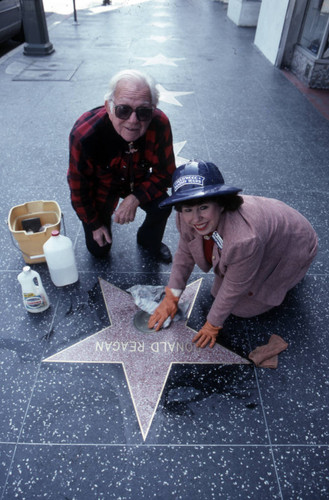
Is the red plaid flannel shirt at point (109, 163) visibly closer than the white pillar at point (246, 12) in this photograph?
Yes

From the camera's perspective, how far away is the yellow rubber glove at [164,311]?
7.15 ft

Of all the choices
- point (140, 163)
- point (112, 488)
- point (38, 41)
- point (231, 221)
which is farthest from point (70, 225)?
point (38, 41)

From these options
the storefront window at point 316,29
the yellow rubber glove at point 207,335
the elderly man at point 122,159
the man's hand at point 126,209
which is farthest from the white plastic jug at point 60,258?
the storefront window at point 316,29

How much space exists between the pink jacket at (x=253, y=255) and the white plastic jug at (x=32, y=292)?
0.86m

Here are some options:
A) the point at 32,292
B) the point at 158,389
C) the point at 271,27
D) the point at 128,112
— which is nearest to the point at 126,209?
the point at 128,112

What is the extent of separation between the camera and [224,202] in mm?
1592

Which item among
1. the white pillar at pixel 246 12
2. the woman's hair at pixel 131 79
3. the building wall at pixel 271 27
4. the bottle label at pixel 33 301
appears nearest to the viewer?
the woman's hair at pixel 131 79

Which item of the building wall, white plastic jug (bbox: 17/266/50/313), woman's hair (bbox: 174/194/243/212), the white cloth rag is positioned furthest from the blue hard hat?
the building wall

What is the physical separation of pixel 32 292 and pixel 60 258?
29 centimetres

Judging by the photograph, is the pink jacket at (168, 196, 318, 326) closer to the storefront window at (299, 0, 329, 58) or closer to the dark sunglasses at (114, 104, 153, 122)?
the dark sunglasses at (114, 104, 153, 122)

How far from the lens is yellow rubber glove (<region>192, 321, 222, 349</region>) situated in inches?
80.0

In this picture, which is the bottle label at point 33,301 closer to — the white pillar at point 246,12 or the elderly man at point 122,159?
the elderly man at point 122,159

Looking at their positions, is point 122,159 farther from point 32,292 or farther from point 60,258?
point 32,292

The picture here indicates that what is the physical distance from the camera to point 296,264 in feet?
6.48
